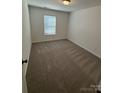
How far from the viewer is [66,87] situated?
2.20 meters

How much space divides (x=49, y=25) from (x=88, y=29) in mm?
3152

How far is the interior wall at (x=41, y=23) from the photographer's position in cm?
632

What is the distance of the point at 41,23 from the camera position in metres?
6.73

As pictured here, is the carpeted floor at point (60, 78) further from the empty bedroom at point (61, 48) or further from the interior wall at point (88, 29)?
the interior wall at point (88, 29)

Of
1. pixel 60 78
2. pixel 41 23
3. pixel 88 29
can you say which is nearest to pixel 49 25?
pixel 41 23

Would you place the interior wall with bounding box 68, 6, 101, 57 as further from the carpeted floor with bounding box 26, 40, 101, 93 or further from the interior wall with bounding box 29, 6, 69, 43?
the carpeted floor with bounding box 26, 40, 101, 93

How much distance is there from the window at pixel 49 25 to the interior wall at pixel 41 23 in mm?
245

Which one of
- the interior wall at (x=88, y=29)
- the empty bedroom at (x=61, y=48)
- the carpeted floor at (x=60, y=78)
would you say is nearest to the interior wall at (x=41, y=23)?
the empty bedroom at (x=61, y=48)

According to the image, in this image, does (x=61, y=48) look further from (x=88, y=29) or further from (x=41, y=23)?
(x=41, y=23)
